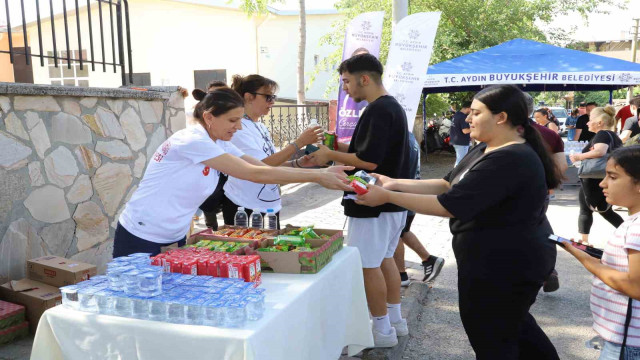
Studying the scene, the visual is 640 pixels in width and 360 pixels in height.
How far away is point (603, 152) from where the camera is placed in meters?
5.79

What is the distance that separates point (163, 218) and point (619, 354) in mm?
2250

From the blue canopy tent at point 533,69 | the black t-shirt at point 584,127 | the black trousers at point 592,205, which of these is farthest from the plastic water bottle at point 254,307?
the black t-shirt at point 584,127

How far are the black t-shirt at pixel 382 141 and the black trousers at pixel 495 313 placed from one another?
3.37 feet

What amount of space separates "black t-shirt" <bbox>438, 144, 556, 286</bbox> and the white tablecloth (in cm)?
75

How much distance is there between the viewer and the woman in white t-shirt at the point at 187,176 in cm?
258

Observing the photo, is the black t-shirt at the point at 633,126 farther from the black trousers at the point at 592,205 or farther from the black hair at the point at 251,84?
the black hair at the point at 251,84

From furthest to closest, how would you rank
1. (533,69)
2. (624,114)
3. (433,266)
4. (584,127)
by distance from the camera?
(584,127)
(533,69)
(624,114)
(433,266)

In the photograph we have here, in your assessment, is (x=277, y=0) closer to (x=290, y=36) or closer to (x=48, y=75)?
(x=290, y=36)

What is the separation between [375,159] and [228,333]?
171 centimetres

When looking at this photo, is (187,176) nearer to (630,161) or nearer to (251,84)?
(251,84)

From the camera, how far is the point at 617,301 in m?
2.18

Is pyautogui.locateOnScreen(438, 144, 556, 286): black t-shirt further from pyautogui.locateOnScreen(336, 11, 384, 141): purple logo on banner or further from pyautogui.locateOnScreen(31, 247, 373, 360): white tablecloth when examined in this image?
pyautogui.locateOnScreen(336, 11, 384, 141): purple logo on banner

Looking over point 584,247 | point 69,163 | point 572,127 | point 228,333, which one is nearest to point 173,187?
point 228,333

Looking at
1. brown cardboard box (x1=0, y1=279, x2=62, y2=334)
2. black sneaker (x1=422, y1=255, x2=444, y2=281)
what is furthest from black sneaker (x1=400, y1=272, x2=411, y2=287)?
brown cardboard box (x1=0, y1=279, x2=62, y2=334)
